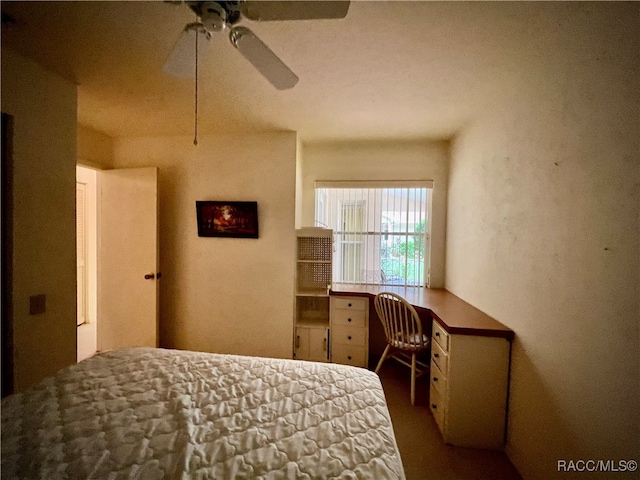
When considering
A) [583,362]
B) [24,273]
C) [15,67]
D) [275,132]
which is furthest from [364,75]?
[24,273]

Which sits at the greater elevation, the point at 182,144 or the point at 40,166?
the point at 182,144

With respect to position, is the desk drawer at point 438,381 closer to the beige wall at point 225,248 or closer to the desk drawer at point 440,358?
the desk drawer at point 440,358

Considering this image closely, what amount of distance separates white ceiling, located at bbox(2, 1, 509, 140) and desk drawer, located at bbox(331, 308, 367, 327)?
1.86 m

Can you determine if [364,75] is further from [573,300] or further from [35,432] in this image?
[35,432]

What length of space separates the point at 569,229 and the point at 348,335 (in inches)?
73.9

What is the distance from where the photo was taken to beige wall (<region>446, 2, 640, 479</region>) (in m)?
0.88

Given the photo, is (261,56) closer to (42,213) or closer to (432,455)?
(42,213)

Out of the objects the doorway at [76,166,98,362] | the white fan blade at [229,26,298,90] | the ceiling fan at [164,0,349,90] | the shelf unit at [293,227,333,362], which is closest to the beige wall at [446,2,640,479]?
the ceiling fan at [164,0,349,90]

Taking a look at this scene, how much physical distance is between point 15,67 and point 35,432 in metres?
1.98

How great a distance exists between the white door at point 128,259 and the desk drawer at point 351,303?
1.92 metres

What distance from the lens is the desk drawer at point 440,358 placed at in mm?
1635

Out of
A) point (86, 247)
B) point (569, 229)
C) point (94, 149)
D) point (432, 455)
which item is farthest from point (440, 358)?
point (86, 247)

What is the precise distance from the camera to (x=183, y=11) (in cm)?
110

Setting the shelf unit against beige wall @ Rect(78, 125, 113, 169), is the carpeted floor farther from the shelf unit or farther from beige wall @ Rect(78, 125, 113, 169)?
beige wall @ Rect(78, 125, 113, 169)
